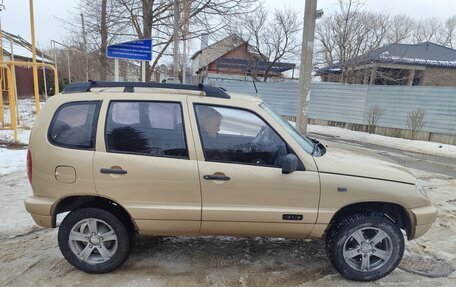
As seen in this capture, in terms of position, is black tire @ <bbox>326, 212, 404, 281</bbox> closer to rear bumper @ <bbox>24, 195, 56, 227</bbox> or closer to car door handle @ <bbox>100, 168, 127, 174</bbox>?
car door handle @ <bbox>100, 168, 127, 174</bbox>

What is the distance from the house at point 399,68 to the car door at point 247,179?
22567 millimetres

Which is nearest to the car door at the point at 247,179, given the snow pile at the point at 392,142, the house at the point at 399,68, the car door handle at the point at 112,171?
the car door handle at the point at 112,171

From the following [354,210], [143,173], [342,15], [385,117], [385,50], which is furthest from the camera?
[385,50]

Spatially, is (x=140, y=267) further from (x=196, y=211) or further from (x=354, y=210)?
(x=354, y=210)

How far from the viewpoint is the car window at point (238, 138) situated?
3287mm

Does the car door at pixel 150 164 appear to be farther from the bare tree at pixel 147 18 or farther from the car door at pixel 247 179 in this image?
the bare tree at pixel 147 18

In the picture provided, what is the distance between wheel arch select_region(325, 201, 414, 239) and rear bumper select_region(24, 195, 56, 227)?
2.67 metres

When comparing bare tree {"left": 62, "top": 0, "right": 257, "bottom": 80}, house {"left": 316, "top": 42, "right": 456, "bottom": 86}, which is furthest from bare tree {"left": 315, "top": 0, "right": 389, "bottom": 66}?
bare tree {"left": 62, "top": 0, "right": 257, "bottom": 80}

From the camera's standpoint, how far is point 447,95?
12734 mm

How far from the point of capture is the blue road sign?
9211 mm

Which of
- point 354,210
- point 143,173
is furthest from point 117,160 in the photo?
point 354,210

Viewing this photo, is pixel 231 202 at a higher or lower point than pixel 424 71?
lower

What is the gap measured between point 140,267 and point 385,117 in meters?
13.7

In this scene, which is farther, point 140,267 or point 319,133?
point 319,133
